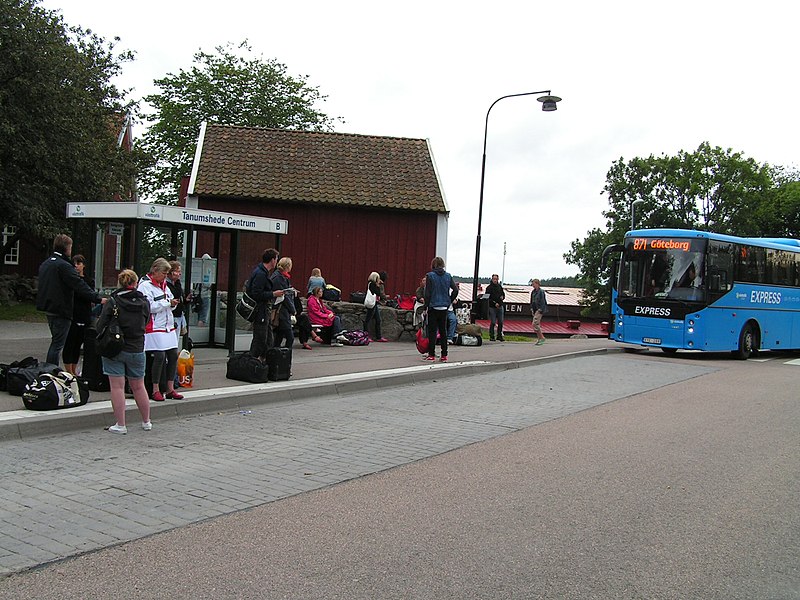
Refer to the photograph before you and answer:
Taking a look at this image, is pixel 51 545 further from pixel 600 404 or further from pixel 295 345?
pixel 295 345

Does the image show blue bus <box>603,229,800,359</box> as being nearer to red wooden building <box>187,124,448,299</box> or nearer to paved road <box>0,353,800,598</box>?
red wooden building <box>187,124,448,299</box>

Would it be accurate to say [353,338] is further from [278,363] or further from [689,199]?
[689,199]

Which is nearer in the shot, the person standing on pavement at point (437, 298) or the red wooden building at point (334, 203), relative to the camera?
the person standing on pavement at point (437, 298)

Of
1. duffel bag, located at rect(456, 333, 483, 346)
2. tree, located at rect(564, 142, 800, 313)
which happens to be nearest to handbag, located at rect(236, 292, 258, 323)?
duffel bag, located at rect(456, 333, 483, 346)

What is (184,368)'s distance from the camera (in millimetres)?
10234

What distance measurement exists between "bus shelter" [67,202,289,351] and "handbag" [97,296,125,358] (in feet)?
13.2

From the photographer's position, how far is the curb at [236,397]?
7.77m

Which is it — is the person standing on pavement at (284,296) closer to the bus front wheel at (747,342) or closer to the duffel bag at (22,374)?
the duffel bag at (22,374)

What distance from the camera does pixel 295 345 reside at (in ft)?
55.1

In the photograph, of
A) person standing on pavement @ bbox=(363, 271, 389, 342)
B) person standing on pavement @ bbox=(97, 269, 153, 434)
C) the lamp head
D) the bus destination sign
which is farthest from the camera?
the lamp head

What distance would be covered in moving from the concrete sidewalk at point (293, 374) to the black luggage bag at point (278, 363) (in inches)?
6.4

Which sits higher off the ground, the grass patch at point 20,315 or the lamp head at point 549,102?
the lamp head at point 549,102

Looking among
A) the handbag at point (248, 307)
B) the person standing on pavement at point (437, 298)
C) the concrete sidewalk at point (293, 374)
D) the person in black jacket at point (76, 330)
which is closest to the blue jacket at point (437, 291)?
the person standing on pavement at point (437, 298)

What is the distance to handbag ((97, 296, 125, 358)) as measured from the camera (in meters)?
7.71
